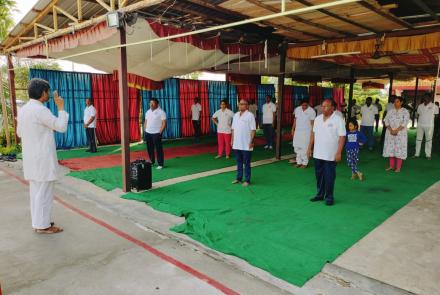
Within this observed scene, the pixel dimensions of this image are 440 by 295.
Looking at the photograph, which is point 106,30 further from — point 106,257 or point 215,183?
point 106,257

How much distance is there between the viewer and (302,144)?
24.9 feet

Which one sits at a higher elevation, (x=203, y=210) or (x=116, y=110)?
(x=116, y=110)

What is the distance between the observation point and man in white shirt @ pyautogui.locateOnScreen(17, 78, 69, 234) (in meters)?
3.79

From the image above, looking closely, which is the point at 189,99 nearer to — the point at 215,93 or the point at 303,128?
the point at 215,93

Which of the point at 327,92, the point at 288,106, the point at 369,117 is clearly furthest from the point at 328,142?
the point at 327,92

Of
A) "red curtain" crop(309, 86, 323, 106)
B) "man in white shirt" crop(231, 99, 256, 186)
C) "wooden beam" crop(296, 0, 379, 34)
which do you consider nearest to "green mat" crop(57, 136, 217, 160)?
"man in white shirt" crop(231, 99, 256, 186)

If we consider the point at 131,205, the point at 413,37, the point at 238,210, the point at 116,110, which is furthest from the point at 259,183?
the point at 116,110

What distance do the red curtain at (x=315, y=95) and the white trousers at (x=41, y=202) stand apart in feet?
59.0

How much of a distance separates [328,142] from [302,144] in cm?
289

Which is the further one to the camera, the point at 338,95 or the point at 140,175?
the point at 338,95

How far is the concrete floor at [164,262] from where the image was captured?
113 inches

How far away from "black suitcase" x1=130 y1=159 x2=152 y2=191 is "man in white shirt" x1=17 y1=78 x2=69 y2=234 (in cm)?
181

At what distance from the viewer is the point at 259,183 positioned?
20.5ft

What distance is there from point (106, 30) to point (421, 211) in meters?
5.75
